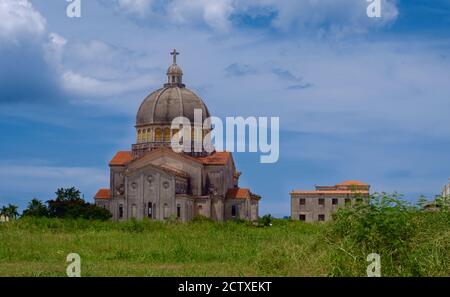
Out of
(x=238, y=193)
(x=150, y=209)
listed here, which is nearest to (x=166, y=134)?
(x=150, y=209)

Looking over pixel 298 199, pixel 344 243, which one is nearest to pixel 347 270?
pixel 344 243

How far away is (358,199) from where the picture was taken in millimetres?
14844

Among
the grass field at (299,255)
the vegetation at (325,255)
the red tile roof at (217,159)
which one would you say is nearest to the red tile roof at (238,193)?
the red tile roof at (217,159)

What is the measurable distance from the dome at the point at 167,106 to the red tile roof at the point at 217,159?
358cm

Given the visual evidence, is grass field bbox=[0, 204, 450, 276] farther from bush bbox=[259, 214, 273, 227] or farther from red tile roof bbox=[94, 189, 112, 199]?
red tile roof bbox=[94, 189, 112, 199]

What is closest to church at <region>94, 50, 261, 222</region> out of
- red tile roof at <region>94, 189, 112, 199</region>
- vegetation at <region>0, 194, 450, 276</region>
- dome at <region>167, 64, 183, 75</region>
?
red tile roof at <region>94, 189, 112, 199</region>

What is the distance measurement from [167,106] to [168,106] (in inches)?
3.6

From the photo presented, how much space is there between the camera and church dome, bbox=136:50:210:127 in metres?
65.1

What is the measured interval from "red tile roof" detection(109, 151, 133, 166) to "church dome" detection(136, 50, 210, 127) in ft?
9.47

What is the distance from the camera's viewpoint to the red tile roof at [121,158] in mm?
64750

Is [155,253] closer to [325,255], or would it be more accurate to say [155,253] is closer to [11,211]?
[325,255]

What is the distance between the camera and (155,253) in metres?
19.8

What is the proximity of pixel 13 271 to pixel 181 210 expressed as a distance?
44.0 m
